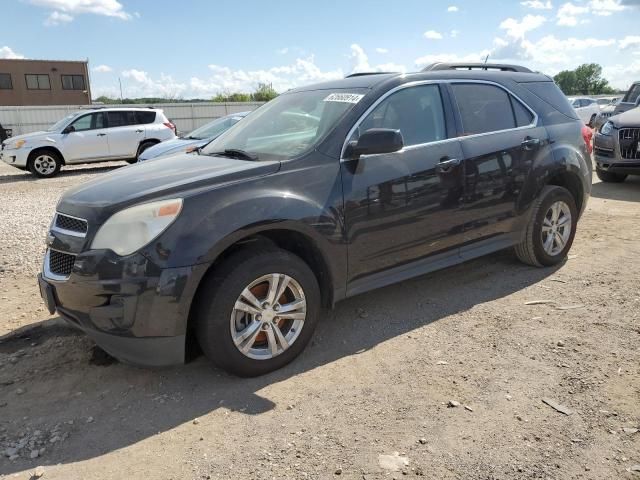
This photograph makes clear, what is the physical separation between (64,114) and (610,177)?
23978mm

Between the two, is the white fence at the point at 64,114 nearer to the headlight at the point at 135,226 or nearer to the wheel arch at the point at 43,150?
the wheel arch at the point at 43,150

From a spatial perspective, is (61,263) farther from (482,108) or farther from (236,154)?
(482,108)

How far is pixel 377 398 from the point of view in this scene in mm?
3123

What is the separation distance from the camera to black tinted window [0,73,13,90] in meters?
50.6

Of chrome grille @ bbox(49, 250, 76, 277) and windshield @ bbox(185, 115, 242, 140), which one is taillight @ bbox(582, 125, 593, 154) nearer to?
chrome grille @ bbox(49, 250, 76, 277)

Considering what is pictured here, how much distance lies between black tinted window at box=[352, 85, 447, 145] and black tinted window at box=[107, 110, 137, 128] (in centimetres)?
1268

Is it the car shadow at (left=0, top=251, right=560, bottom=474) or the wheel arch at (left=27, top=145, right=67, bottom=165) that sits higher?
the wheel arch at (left=27, top=145, right=67, bottom=165)

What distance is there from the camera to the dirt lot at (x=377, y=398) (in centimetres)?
260

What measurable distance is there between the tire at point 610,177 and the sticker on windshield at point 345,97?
7.86 m

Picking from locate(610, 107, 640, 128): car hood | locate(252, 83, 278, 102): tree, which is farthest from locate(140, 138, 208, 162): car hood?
locate(252, 83, 278, 102): tree

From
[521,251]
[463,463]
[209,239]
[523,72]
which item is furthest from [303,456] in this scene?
[523,72]

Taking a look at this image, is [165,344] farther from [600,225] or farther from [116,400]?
[600,225]

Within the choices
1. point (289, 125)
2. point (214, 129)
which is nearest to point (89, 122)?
point (214, 129)

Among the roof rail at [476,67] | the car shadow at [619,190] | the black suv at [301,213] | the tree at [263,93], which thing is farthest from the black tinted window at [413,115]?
the tree at [263,93]
